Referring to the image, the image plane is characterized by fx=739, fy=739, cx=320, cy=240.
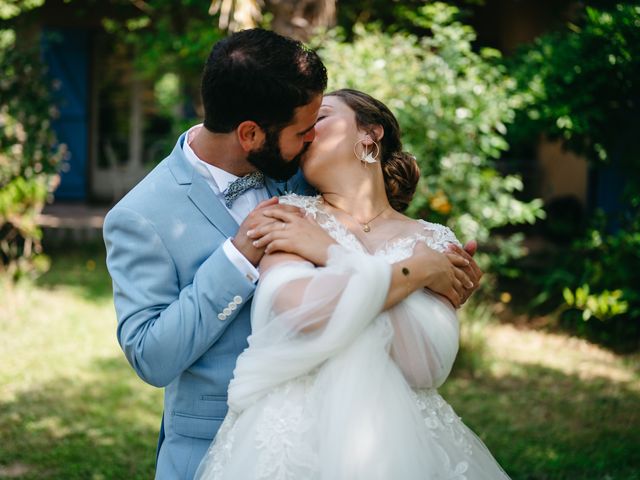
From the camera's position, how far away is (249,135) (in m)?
2.17

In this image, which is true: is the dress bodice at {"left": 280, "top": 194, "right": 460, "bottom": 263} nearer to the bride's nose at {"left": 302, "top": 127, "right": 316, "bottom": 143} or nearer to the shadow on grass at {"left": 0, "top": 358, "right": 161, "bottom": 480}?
the bride's nose at {"left": 302, "top": 127, "right": 316, "bottom": 143}

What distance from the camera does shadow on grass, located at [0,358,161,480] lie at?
4430 millimetres

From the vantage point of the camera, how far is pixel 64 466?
4445 millimetres

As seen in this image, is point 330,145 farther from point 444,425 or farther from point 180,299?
point 444,425

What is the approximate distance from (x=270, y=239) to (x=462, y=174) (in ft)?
14.0

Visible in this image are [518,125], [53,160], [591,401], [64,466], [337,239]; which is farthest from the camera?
[53,160]

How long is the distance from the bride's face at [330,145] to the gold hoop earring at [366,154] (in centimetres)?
1

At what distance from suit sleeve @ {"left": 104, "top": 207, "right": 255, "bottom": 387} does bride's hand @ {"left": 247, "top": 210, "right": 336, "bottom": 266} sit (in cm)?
12

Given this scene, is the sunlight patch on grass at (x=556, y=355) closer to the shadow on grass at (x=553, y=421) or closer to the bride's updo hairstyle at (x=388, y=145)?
the shadow on grass at (x=553, y=421)

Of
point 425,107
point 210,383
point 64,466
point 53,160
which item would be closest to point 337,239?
point 210,383

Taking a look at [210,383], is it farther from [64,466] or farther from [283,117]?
[64,466]

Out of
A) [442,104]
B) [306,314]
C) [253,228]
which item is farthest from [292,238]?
[442,104]

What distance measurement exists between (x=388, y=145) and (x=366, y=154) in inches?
6.0

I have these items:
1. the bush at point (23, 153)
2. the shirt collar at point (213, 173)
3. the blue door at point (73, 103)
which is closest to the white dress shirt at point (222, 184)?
the shirt collar at point (213, 173)
